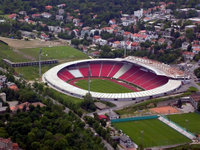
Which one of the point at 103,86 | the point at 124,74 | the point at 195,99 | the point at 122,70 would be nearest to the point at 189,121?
the point at 195,99

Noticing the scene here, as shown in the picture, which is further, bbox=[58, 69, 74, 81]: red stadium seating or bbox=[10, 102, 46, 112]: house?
bbox=[58, 69, 74, 81]: red stadium seating

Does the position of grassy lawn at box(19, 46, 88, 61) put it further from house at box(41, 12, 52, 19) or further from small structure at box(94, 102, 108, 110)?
house at box(41, 12, 52, 19)

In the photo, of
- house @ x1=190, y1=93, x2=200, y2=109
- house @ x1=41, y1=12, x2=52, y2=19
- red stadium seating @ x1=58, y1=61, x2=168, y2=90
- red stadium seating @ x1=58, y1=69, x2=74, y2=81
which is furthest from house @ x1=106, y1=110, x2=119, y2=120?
house @ x1=41, y1=12, x2=52, y2=19

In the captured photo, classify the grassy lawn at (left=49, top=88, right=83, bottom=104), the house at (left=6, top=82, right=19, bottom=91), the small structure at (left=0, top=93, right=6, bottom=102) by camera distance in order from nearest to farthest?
the small structure at (left=0, top=93, right=6, bottom=102) < the grassy lawn at (left=49, top=88, right=83, bottom=104) < the house at (left=6, top=82, right=19, bottom=91)

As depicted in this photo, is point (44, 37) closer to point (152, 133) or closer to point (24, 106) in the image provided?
point (24, 106)

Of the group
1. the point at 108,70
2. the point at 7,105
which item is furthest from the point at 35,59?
the point at 7,105

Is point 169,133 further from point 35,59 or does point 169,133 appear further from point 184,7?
point 184,7

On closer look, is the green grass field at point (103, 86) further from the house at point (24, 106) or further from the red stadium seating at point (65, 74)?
the house at point (24, 106)
